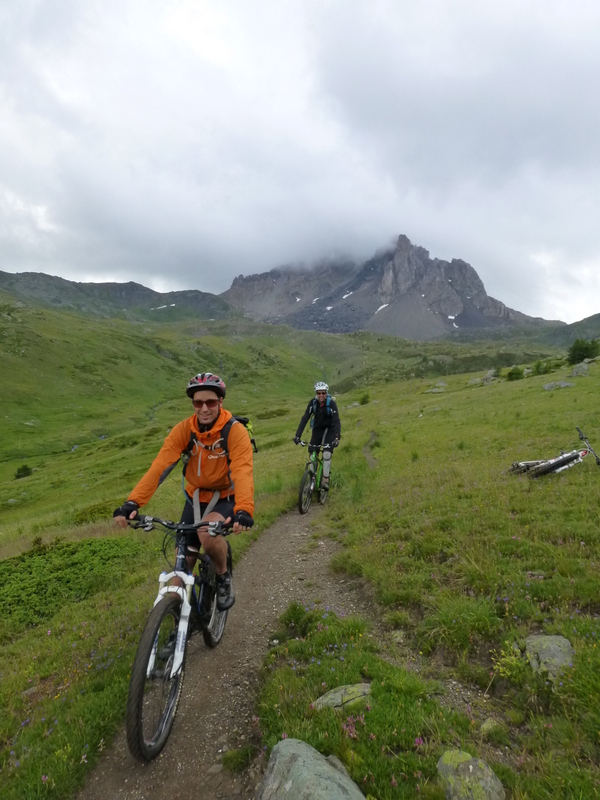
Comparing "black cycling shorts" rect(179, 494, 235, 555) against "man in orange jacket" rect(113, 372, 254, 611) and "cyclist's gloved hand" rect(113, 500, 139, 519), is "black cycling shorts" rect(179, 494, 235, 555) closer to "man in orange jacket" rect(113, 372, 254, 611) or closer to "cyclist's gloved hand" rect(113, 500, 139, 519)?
"man in orange jacket" rect(113, 372, 254, 611)

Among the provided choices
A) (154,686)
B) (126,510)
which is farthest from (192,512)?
(154,686)

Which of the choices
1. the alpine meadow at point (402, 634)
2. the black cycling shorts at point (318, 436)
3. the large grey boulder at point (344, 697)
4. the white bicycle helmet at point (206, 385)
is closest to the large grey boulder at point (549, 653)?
the alpine meadow at point (402, 634)

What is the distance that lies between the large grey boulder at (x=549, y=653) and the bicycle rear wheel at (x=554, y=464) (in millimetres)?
8511

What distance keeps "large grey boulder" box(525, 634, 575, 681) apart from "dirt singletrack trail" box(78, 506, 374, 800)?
2955 millimetres

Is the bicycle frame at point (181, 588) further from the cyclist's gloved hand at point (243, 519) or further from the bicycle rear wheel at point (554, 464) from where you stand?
the bicycle rear wheel at point (554, 464)

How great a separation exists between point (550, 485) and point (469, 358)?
202 metres

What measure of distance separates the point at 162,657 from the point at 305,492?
11022 mm

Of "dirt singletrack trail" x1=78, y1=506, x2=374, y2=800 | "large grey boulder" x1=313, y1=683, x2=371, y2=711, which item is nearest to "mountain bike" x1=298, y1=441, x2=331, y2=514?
"dirt singletrack trail" x1=78, y1=506, x2=374, y2=800

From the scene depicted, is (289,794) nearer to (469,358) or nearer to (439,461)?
(439,461)

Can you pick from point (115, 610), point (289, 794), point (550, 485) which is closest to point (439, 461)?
point (550, 485)

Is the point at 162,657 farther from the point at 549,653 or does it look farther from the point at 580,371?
the point at 580,371

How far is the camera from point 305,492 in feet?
52.7

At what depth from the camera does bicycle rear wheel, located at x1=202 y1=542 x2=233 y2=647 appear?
681 cm

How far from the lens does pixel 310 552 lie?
38.9 feet
